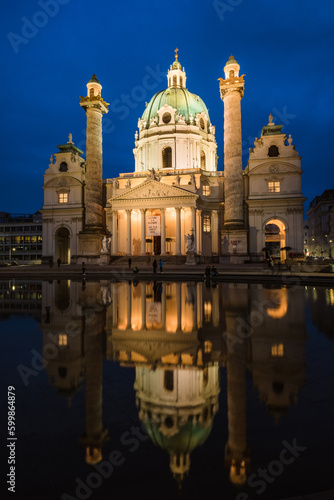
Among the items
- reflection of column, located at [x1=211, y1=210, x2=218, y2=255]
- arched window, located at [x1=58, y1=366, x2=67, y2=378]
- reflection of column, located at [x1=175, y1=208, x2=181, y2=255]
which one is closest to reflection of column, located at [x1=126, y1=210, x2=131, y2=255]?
reflection of column, located at [x1=175, y1=208, x2=181, y2=255]

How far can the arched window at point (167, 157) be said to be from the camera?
64750 millimetres

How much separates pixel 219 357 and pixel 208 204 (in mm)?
49611

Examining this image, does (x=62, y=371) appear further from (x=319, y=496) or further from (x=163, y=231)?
(x=163, y=231)

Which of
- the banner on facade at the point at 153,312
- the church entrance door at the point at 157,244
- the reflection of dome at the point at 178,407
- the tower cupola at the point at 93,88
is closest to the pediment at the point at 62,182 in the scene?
the tower cupola at the point at 93,88

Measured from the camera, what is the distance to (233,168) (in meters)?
47.5

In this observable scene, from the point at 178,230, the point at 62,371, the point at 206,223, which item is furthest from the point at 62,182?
Result: the point at 62,371

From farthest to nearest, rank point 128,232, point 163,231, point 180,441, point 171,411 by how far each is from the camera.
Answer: point 128,232 → point 163,231 → point 171,411 → point 180,441

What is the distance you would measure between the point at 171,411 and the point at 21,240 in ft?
358

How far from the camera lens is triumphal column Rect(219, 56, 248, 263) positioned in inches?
1847

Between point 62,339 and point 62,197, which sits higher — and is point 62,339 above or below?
below

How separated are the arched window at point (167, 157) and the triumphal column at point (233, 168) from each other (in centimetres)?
1843

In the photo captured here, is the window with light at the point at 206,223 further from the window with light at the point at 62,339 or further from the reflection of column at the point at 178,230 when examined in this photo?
the window with light at the point at 62,339

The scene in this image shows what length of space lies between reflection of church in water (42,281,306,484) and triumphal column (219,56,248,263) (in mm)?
35065

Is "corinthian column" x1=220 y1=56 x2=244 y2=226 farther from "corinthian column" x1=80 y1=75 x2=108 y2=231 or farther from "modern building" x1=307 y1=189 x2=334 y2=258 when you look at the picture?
"modern building" x1=307 y1=189 x2=334 y2=258
